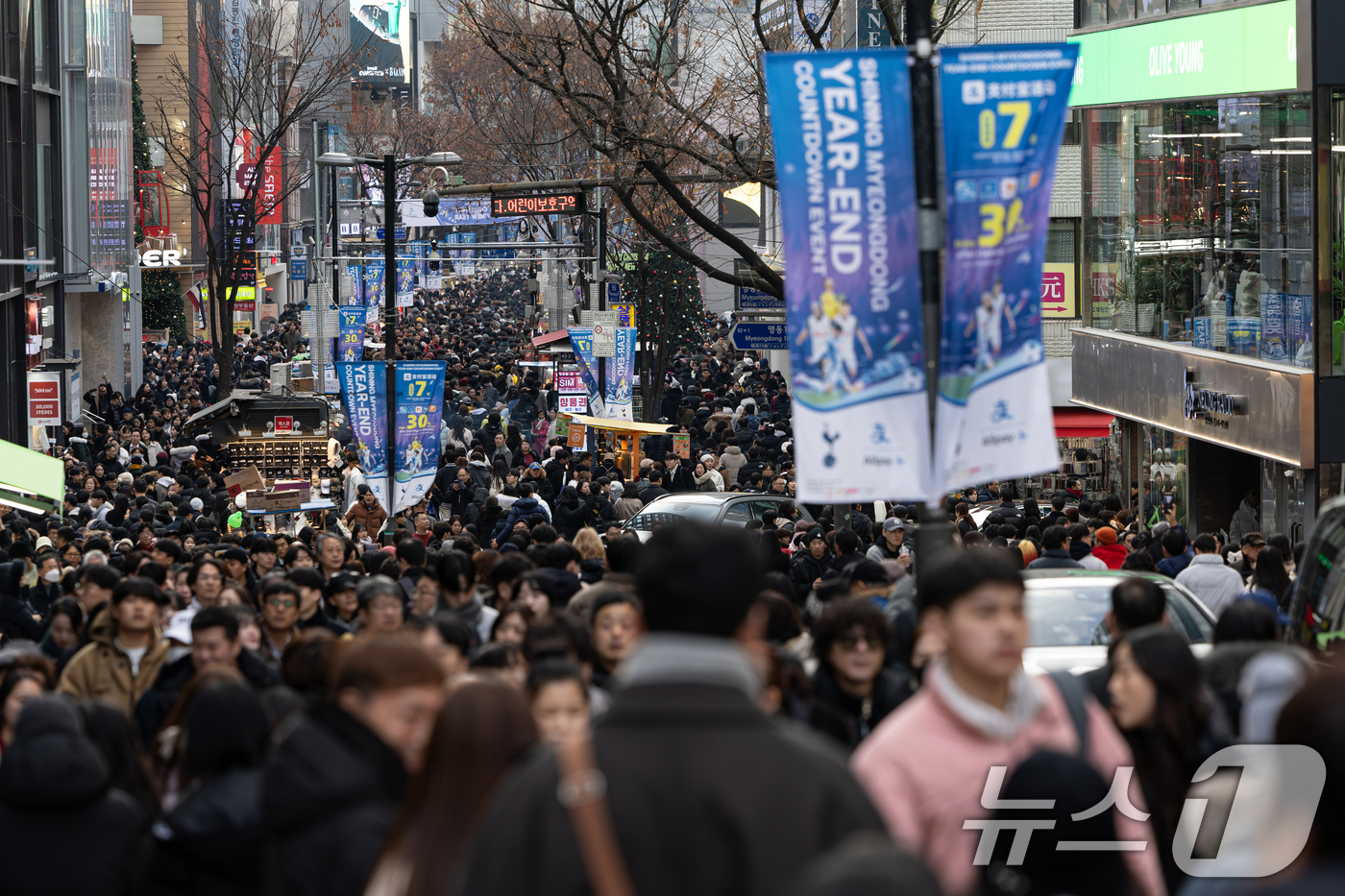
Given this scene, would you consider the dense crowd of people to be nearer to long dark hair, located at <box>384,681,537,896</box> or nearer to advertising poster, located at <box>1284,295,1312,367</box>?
long dark hair, located at <box>384,681,537,896</box>

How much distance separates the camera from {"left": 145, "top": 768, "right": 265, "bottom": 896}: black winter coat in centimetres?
474

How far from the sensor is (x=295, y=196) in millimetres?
105750

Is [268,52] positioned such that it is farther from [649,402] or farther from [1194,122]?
[1194,122]

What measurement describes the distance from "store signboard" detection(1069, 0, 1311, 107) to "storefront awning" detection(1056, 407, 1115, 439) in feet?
21.5

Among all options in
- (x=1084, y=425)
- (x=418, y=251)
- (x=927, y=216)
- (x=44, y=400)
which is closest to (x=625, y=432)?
(x=1084, y=425)

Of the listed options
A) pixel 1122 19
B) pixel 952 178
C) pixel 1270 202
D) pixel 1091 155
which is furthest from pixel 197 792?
pixel 1091 155

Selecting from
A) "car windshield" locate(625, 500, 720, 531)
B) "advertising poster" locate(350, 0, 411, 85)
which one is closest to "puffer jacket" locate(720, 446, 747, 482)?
"car windshield" locate(625, 500, 720, 531)

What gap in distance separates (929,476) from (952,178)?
1.26m

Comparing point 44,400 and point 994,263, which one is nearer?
point 994,263

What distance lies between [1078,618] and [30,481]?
8.87 m

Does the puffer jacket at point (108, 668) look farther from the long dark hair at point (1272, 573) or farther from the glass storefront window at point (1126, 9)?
the glass storefront window at point (1126, 9)

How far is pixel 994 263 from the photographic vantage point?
23.6 feet

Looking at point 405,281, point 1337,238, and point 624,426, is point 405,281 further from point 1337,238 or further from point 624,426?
point 1337,238

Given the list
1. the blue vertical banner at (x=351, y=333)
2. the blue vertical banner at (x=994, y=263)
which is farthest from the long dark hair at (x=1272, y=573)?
the blue vertical banner at (x=351, y=333)
